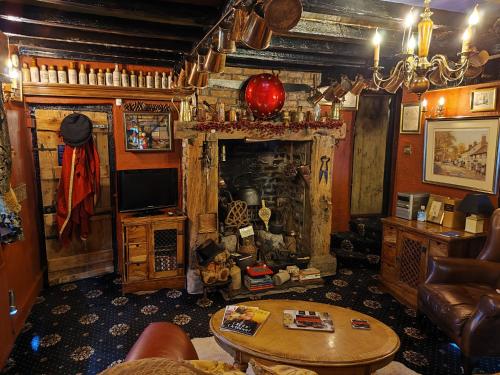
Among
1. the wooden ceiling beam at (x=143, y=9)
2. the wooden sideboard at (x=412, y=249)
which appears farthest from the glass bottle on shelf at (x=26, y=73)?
the wooden sideboard at (x=412, y=249)

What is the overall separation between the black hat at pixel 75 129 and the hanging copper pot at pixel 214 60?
2.22m

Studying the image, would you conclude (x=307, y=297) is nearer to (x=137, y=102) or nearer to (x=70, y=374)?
(x=70, y=374)

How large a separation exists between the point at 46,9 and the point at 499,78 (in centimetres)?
392

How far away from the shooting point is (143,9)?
2.40 meters

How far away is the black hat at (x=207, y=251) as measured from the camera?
3832 mm

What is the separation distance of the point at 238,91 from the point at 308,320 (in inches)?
107

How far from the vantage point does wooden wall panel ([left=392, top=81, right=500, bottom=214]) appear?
12.1ft

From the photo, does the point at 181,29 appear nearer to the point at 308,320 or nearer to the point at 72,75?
the point at 72,75

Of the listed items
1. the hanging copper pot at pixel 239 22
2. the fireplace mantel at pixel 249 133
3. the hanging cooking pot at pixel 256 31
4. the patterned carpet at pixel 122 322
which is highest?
the hanging copper pot at pixel 239 22

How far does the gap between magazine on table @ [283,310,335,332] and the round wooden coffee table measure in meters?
0.04

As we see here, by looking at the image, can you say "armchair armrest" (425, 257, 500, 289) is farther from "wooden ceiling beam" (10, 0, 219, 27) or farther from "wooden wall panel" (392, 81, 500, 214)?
"wooden ceiling beam" (10, 0, 219, 27)

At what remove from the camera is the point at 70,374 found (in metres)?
2.62

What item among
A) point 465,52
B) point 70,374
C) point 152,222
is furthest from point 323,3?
point 70,374

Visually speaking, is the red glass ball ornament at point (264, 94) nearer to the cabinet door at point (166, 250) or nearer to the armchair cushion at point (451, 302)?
the cabinet door at point (166, 250)
